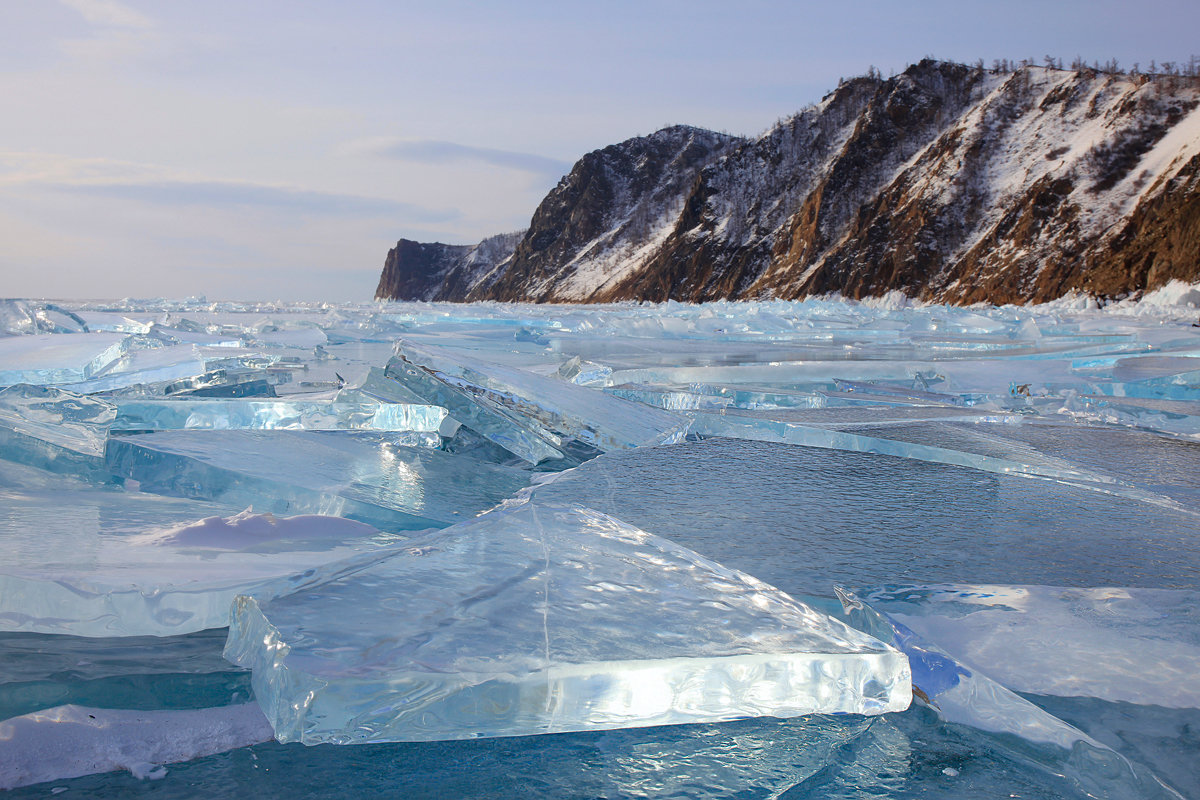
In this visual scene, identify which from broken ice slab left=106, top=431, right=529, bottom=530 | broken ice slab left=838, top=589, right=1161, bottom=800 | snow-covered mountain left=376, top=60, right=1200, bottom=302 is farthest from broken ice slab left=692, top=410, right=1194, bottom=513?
snow-covered mountain left=376, top=60, right=1200, bottom=302

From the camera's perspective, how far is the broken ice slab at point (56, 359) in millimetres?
3555

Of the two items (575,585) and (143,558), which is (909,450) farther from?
(143,558)

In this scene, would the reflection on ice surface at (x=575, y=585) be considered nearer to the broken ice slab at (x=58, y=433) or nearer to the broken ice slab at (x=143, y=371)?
the broken ice slab at (x=58, y=433)

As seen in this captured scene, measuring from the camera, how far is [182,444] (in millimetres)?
2389

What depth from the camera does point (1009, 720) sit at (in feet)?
3.46

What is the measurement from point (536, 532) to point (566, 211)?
3389 inches

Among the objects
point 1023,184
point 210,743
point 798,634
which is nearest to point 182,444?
point 210,743

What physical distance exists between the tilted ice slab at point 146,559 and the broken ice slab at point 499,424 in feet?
3.37

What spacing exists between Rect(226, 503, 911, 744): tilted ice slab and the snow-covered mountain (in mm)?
28003

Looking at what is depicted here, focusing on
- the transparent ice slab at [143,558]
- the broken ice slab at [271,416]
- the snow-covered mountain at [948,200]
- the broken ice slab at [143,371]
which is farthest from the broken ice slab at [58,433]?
the snow-covered mountain at [948,200]

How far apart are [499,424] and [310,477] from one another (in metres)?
0.83

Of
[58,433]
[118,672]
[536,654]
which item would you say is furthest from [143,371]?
[536,654]

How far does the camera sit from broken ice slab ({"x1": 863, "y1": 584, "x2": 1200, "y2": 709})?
3.88ft

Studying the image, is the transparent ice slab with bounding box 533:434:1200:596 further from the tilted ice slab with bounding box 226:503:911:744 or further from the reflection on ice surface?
the tilted ice slab with bounding box 226:503:911:744
